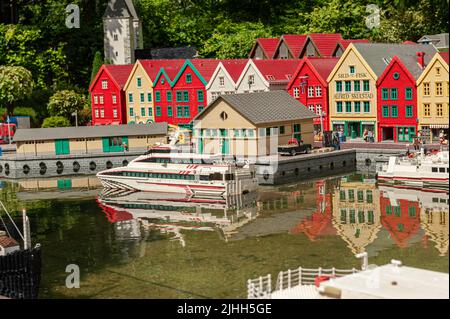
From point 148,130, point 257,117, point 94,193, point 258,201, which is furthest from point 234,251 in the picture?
point 148,130

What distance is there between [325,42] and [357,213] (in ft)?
186

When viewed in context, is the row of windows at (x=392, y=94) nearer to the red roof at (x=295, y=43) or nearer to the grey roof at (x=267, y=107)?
the grey roof at (x=267, y=107)

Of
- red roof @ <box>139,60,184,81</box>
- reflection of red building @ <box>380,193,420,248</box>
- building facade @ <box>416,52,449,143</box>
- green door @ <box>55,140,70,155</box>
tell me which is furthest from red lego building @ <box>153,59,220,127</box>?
reflection of red building @ <box>380,193,420,248</box>

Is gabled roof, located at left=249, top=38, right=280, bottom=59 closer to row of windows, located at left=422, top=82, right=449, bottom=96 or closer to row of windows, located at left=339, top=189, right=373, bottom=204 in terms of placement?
row of windows, located at left=422, top=82, right=449, bottom=96

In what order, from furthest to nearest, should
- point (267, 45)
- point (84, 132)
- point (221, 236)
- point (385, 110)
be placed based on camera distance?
point (267, 45), point (385, 110), point (84, 132), point (221, 236)

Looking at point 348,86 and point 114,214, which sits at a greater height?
point 348,86

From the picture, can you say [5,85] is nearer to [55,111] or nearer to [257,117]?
[55,111]

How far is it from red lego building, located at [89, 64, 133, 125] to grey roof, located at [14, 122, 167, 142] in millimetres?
18187

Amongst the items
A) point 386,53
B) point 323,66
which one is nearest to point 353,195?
point 386,53

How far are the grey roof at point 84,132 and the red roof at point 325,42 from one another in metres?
28.5

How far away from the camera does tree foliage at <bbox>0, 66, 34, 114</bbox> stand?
98812 mm

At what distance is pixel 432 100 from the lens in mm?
78062

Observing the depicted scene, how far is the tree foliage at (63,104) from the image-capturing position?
103 meters

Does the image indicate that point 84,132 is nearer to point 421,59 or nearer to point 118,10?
point 421,59
